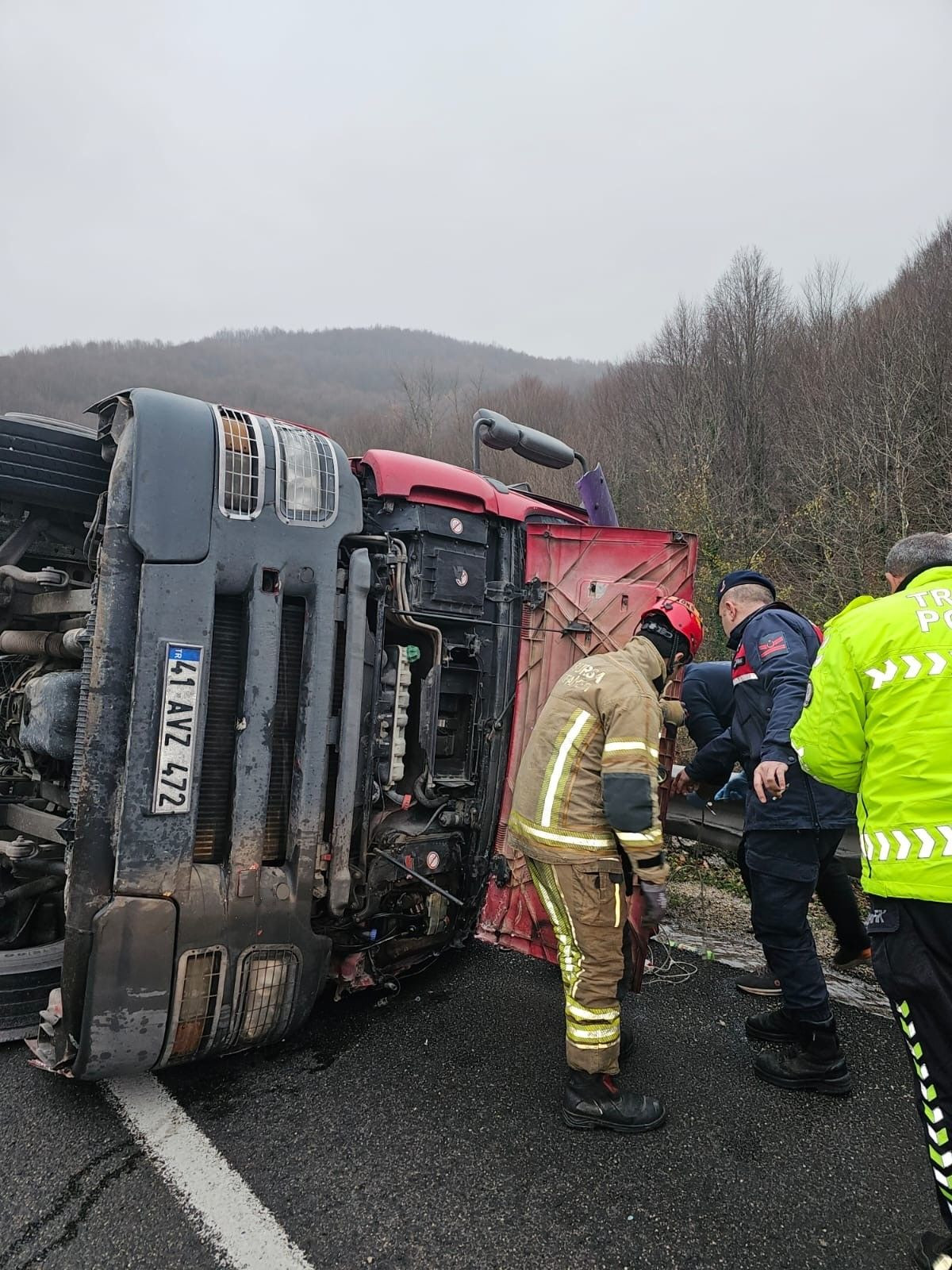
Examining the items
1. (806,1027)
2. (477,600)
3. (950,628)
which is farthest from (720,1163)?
(477,600)

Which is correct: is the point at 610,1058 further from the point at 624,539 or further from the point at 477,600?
the point at 624,539

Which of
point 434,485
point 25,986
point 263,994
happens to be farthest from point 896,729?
point 25,986

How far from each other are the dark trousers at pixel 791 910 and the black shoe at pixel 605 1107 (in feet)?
2.11

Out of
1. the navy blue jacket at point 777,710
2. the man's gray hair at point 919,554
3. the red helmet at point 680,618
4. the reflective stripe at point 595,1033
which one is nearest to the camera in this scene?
the man's gray hair at point 919,554

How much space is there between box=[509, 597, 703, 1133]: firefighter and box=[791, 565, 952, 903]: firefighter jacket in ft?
1.93

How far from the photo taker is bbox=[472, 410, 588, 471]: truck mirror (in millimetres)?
4383

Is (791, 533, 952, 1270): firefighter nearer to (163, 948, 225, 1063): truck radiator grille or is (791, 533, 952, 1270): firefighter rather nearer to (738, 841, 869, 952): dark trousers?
(738, 841, 869, 952): dark trousers

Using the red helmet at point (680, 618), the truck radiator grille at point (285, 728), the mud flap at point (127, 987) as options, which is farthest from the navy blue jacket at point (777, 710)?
the mud flap at point (127, 987)

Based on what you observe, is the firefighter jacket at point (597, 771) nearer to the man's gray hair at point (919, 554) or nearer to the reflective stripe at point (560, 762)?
the reflective stripe at point (560, 762)

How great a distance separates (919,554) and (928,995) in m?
1.12

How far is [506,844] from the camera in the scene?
11.3 ft

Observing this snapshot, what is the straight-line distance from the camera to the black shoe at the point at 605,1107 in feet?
8.00

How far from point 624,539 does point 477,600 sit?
0.80 meters

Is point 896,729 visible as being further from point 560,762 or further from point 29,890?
point 29,890
